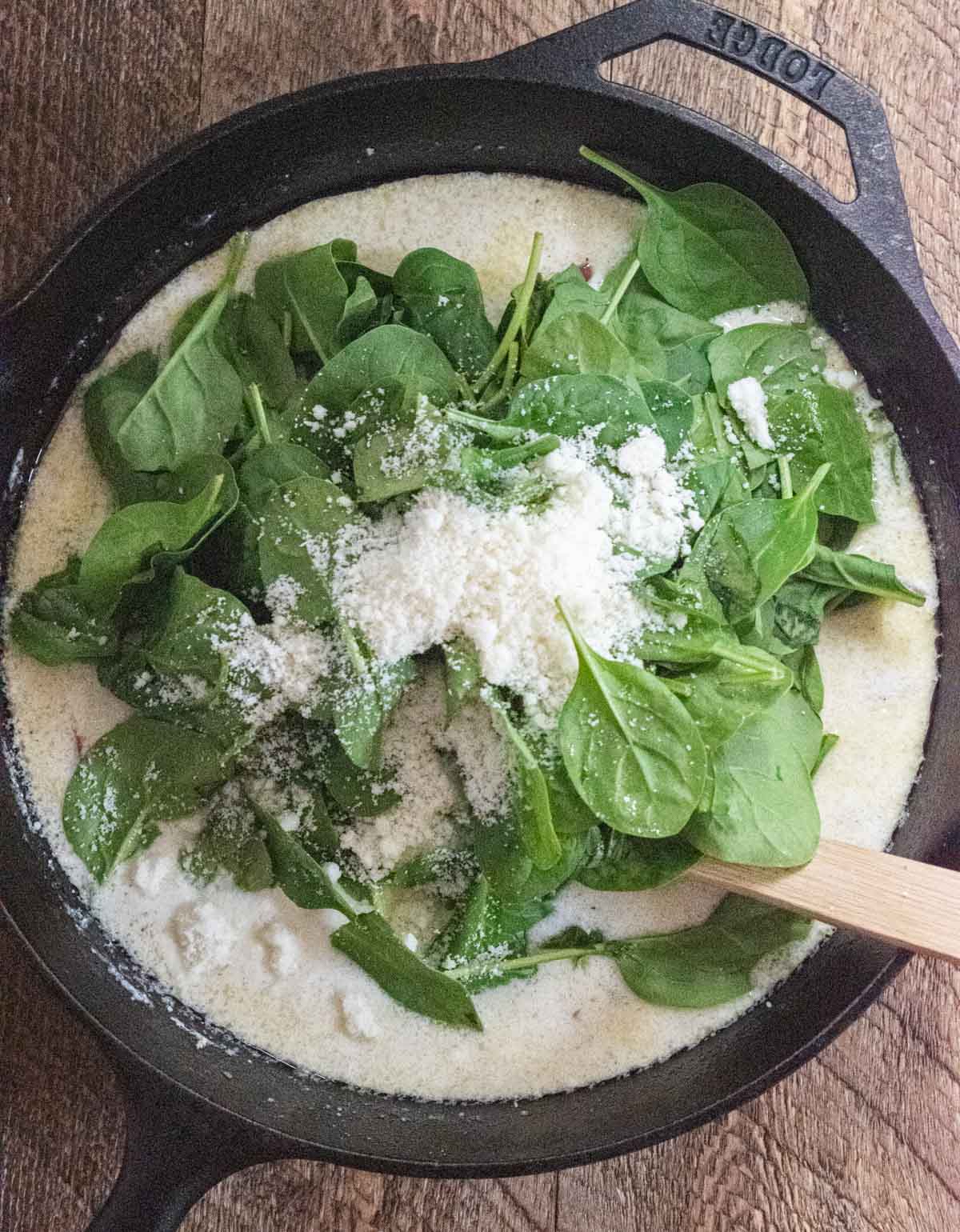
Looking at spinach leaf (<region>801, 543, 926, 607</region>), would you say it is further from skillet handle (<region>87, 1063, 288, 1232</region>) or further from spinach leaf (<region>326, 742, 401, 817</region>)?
skillet handle (<region>87, 1063, 288, 1232</region>)

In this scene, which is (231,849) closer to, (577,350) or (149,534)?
(149,534)

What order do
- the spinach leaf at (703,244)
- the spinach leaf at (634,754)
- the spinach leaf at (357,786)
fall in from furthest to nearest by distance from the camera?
the spinach leaf at (703,244) < the spinach leaf at (357,786) < the spinach leaf at (634,754)

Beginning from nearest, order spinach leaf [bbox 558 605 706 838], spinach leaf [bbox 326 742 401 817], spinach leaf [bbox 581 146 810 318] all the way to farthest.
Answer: spinach leaf [bbox 558 605 706 838]
spinach leaf [bbox 326 742 401 817]
spinach leaf [bbox 581 146 810 318]

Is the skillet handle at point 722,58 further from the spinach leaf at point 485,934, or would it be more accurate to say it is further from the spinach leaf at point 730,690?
the spinach leaf at point 485,934

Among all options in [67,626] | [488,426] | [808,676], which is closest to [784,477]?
[808,676]

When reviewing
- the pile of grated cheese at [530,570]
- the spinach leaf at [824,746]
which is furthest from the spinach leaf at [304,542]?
the spinach leaf at [824,746]

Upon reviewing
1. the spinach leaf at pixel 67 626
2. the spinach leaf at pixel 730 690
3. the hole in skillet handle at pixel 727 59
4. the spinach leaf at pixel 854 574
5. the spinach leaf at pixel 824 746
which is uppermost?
the hole in skillet handle at pixel 727 59

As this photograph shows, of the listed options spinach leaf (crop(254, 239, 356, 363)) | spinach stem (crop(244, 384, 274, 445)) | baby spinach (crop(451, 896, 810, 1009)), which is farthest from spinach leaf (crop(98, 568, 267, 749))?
baby spinach (crop(451, 896, 810, 1009))
